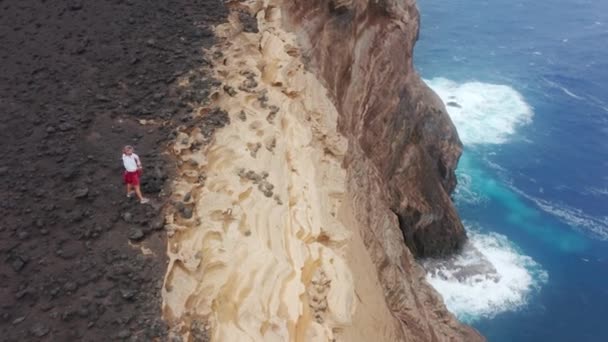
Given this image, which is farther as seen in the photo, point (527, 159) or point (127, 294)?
point (527, 159)

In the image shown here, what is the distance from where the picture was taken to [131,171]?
32.1 feet

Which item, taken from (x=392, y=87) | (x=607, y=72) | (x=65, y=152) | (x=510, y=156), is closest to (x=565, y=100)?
(x=607, y=72)

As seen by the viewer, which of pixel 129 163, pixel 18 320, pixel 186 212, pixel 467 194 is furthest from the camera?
pixel 467 194

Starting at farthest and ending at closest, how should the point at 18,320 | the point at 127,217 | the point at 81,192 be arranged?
the point at 81,192
the point at 127,217
the point at 18,320

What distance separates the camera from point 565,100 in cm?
4266

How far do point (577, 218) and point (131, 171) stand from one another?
29236mm

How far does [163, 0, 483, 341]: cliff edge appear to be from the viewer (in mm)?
9031

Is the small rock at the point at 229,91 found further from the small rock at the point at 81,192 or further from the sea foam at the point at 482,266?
the sea foam at the point at 482,266

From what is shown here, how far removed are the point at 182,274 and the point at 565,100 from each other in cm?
4133

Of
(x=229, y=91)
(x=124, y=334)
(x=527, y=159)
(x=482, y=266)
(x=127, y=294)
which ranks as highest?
(x=229, y=91)

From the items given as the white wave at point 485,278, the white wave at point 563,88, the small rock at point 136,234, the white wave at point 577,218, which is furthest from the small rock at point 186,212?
the white wave at point 563,88

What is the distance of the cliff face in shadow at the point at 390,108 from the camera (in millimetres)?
17547

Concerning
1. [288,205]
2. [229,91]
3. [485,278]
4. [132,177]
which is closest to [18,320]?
[132,177]

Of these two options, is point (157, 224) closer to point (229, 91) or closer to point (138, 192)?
point (138, 192)
